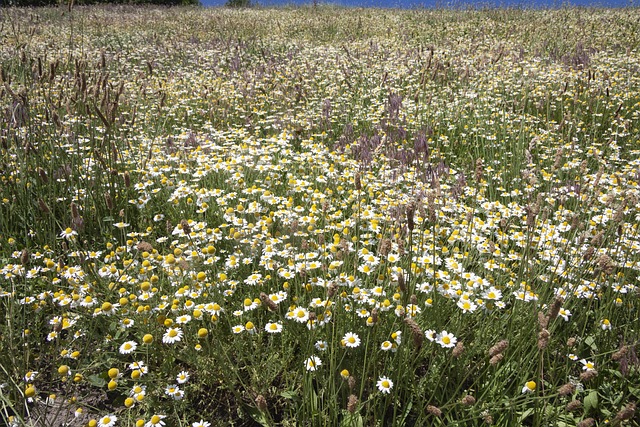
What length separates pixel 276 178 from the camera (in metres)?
3.45

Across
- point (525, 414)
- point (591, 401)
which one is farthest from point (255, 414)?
point (591, 401)

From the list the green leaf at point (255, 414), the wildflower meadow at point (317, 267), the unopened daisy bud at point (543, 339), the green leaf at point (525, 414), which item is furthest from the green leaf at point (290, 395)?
the unopened daisy bud at point (543, 339)

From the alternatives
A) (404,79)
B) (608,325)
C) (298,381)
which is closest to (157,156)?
(298,381)

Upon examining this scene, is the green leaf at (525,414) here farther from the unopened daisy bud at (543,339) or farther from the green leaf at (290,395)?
the green leaf at (290,395)

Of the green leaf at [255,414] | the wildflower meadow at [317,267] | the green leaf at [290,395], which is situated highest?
the wildflower meadow at [317,267]

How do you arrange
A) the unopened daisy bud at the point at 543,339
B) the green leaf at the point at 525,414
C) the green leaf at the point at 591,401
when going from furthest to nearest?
the green leaf at the point at 591,401 → the green leaf at the point at 525,414 → the unopened daisy bud at the point at 543,339

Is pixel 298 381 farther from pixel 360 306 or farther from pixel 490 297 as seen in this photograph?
pixel 490 297

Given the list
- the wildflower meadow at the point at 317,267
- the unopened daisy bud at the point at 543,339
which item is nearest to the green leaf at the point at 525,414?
the wildflower meadow at the point at 317,267

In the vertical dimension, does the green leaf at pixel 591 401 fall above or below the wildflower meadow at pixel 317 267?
below

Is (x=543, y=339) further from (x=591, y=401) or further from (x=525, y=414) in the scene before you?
(x=591, y=401)

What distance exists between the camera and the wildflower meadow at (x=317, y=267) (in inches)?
75.2

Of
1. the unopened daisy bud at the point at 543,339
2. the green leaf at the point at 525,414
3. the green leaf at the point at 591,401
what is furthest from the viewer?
the green leaf at the point at 591,401

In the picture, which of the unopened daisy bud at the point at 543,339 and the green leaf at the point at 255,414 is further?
the green leaf at the point at 255,414

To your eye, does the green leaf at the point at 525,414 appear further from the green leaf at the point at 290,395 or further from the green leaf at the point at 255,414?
the green leaf at the point at 255,414
